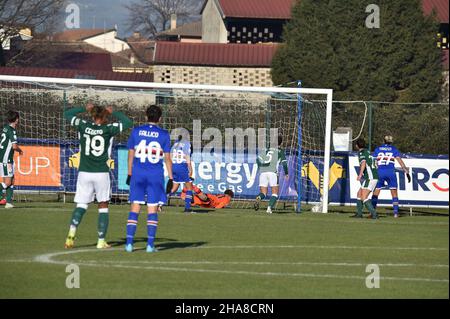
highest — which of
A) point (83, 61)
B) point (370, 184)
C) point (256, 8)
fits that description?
point (256, 8)

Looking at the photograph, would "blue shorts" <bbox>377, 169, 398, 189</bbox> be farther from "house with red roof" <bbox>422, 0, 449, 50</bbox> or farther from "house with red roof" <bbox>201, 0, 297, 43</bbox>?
"house with red roof" <bbox>422, 0, 449, 50</bbox>

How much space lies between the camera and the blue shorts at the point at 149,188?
1477 centimetres

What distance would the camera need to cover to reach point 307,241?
17859 mm

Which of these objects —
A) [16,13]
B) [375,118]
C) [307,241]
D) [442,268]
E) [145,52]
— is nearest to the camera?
[442,268]

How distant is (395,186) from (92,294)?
50.5 feet

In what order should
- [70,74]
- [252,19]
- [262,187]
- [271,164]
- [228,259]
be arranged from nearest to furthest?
[228,259] < [271,164] < [262,187] < [70,74] < [252,19]

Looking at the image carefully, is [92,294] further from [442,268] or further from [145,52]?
[145,52]

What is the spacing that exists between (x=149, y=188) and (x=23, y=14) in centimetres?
5189

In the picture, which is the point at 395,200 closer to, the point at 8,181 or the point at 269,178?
the point at 269,178

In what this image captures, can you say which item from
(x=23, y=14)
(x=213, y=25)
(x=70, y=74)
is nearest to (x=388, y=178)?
(x=23, y=14)

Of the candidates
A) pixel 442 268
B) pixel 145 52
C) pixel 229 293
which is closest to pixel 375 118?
pixel 442 268

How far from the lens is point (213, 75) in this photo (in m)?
63.5

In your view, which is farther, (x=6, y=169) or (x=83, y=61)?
(x=83, y=61)
